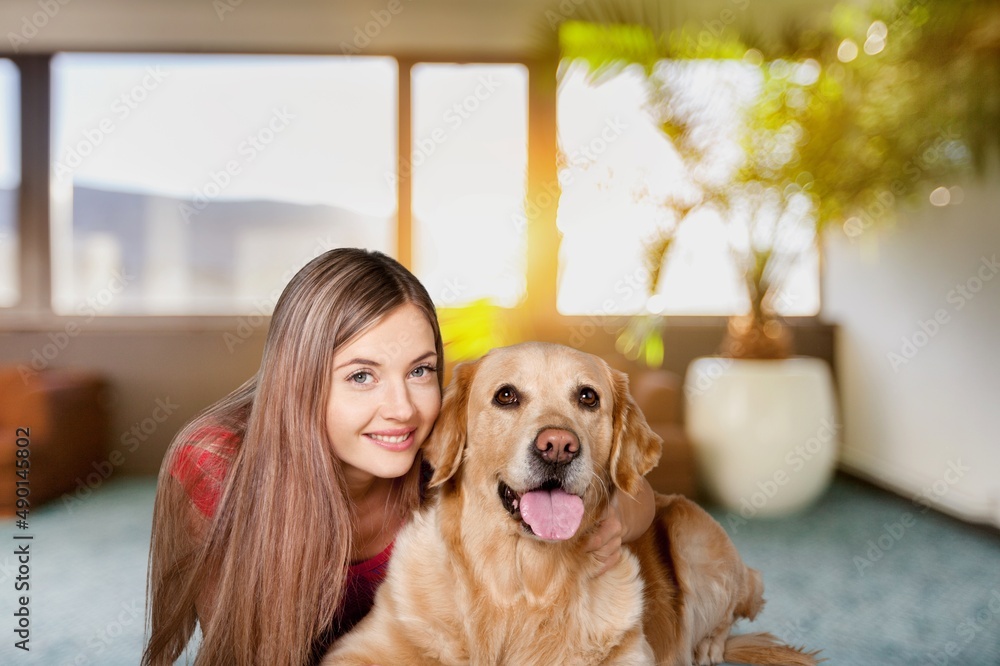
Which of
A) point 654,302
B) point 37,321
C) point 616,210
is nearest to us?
point 654,302

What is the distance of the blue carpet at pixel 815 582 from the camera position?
2660 millimetres

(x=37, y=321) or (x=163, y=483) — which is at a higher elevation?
(x=37, y=321)

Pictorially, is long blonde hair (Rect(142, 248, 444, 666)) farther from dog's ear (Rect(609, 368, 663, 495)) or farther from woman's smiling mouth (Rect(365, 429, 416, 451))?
dog's ear (Rect(609, 368, 663, 495))

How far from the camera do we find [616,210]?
578cm

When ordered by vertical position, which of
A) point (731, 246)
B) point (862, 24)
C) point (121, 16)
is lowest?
point (731, 246)

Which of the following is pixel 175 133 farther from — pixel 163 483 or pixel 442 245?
pixel 163 483

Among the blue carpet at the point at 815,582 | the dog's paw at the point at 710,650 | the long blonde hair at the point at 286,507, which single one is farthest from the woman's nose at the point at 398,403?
the blue carpet at the point at 815,582

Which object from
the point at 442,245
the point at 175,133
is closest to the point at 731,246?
the point at 442,245

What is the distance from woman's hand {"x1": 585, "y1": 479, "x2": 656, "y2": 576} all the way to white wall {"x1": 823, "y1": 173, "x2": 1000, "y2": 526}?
3004 millimetres

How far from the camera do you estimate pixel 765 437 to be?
4.54 metres

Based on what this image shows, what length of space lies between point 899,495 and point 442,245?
3.74 meters

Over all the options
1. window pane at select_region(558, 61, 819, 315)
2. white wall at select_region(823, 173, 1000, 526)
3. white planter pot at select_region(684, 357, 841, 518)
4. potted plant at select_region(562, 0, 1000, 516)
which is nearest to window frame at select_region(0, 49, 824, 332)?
window pane at select_region(558, 61, 819, 315)

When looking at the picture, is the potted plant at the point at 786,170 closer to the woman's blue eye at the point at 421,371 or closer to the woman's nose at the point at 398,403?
the woman's blue eye at the point at 421,371

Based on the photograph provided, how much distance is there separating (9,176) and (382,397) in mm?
6055
